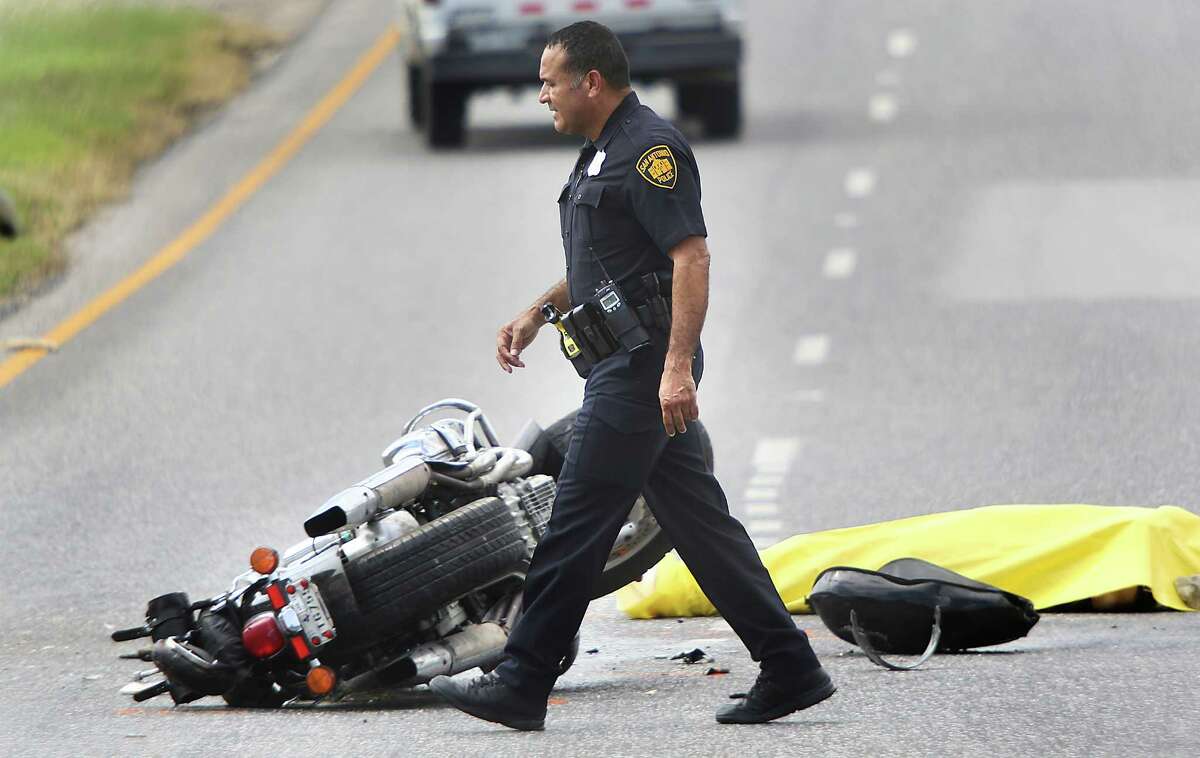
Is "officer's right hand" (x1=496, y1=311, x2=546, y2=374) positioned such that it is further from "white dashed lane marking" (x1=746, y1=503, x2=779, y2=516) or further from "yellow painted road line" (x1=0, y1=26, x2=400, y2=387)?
"yellow painted road line" (x1=0, y1=26, x2=400, y2=387)

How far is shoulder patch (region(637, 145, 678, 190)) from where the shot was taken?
6.29m

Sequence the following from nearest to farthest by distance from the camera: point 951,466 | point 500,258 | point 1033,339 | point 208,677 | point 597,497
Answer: point 597,497 → point 208,677 → point 951,466 → point 1033,339 → point 500,258

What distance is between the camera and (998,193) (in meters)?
17.8

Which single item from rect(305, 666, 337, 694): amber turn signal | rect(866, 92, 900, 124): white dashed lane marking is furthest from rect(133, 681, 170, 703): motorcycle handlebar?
rect(866, 92, 900, 124): white dashed lane marking

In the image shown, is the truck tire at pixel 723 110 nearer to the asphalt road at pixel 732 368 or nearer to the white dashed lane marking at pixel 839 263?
the asphalt road at pixel 732 368

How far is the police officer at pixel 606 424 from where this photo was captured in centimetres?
636

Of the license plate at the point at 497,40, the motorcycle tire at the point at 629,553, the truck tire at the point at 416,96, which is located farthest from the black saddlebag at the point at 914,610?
the truck tire at the point at 416,96

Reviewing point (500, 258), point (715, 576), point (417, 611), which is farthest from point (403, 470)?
point (500, 258)

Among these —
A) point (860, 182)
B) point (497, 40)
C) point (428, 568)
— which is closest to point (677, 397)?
point (428, 568)

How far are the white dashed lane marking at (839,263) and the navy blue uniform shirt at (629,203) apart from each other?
9215 mm

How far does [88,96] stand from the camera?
75.7ft

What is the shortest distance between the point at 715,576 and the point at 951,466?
14.8 feet

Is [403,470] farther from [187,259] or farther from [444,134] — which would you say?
[444,134]

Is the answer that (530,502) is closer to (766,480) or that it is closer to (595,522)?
(595,522)
